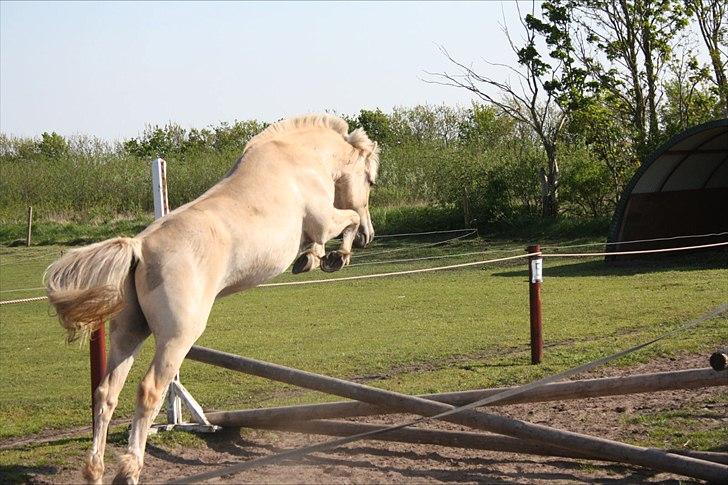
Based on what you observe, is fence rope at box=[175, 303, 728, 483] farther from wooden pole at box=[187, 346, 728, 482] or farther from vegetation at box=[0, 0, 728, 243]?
vegetation at box=[0, 0, 728, 243]

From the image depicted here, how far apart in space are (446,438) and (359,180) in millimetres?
2275

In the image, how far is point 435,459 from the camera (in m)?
8.50

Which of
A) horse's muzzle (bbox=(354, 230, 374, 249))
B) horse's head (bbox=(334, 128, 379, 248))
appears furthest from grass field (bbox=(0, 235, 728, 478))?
horse's head (bbox=(334, 128, 379, 248))

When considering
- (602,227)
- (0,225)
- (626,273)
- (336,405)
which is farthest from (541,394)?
(0,225)

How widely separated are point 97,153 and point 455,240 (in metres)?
30.1

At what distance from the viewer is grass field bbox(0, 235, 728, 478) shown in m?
11.7

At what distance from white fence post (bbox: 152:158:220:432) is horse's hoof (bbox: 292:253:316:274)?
1.91 meters

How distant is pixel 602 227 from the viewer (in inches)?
1348

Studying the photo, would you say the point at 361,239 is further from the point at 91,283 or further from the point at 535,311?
the point at 535,311

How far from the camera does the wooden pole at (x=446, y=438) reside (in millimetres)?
8078

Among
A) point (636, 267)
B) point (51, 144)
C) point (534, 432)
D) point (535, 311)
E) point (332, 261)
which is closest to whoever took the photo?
point (534, 432)

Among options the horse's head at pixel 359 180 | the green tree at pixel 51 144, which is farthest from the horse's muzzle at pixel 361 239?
the green tree at pixel 51 144

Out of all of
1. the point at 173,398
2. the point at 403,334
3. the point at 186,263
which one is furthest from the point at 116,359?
the point at 403,334

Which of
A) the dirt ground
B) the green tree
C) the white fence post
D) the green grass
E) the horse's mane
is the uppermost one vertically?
the green tree
